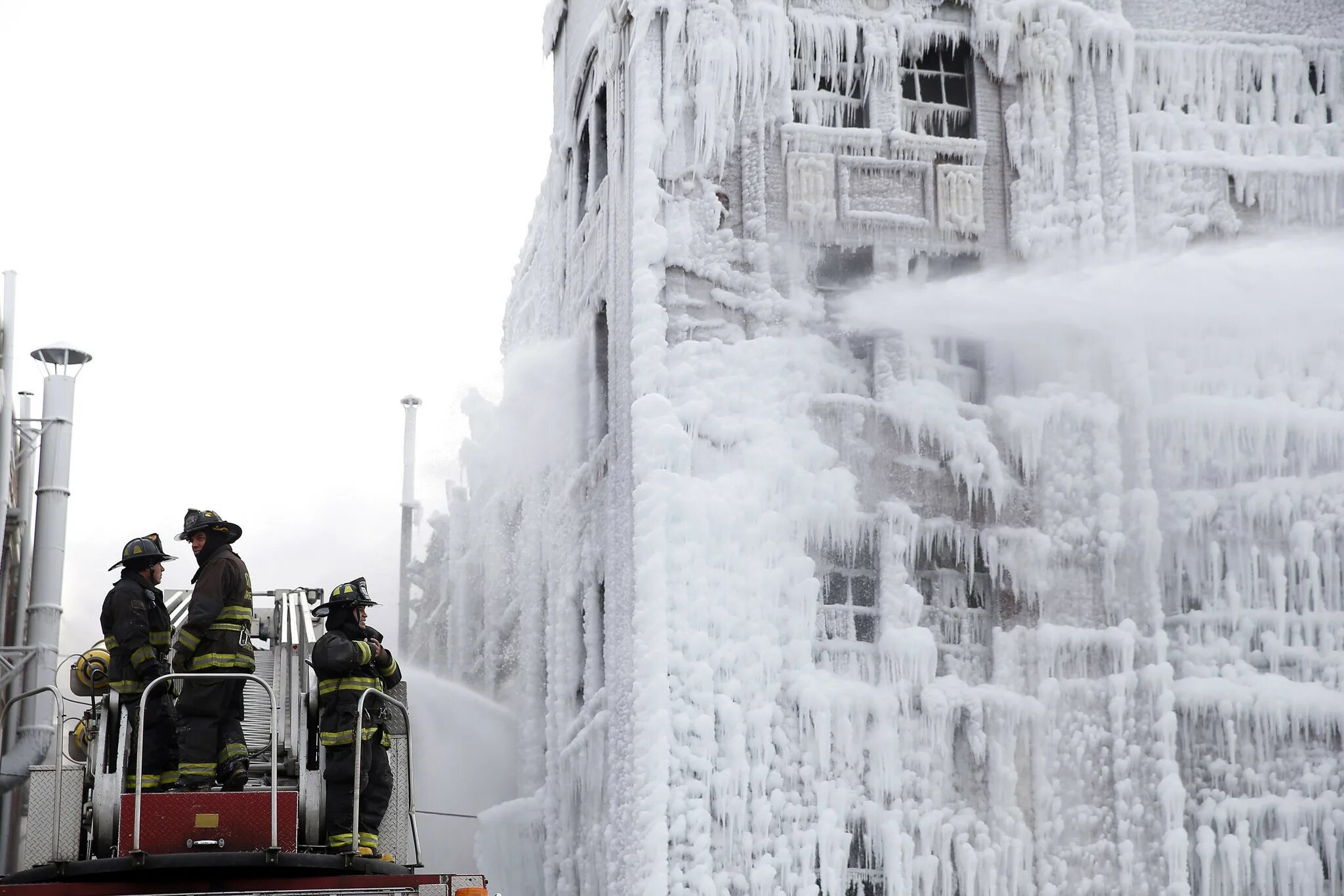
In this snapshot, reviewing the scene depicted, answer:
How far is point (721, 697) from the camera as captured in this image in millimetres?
15039

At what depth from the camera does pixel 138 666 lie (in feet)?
27.5

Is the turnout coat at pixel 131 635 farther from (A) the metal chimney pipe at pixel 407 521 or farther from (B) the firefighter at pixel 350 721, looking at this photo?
(A) the metal chimney pipe at pixel 407 521

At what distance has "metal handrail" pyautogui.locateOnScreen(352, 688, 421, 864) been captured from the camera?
26.3 ft

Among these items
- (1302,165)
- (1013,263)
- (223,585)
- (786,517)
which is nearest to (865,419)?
(786,517)

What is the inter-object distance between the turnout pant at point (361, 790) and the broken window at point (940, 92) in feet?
35.1

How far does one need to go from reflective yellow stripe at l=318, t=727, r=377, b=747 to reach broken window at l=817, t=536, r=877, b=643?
25.2 ft

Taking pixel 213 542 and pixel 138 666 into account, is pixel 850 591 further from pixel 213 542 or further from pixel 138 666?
pixel 138 666

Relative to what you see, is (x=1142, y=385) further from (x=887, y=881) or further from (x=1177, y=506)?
(x=887, y=881)

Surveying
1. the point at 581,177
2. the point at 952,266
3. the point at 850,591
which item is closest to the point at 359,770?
the point at 850,591

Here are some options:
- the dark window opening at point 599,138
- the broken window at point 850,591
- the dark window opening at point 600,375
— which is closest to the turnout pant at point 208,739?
the broken window at point 850,591

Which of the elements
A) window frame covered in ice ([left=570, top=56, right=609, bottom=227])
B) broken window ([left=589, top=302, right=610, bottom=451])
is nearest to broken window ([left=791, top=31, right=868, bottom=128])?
window frame covered in ice ([left=570, top=56, right=609, bottom=227])

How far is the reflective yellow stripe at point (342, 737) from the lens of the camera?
28.3 feet

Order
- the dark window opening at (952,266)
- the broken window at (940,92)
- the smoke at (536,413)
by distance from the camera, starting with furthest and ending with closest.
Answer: the smoke at (536,413)
the broken window at (940,92)
the dark window opening at (952,266)

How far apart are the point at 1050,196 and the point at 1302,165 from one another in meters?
3.12
